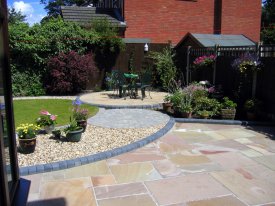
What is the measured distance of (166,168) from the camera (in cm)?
486

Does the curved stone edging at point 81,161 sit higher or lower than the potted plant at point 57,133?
lower

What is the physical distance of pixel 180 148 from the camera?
5.82 meters

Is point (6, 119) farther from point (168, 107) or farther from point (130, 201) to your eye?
point (168, 107)

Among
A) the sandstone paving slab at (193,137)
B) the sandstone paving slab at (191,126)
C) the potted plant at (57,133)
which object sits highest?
the potted plant at (57,133)

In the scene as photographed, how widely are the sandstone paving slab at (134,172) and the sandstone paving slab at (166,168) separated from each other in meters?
0.09

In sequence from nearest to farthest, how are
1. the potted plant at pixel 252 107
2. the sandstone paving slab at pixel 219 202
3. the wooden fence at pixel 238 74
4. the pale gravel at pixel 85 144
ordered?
the sandstone paving slab at pixel 219 202 < the pale gravel at pixel 85 144 < the wooden fence at pixel 238 74 < the potted plant at pixel 252 107

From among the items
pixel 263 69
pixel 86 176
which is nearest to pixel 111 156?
pixel 86 176

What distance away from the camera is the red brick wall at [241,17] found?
58.0 ft

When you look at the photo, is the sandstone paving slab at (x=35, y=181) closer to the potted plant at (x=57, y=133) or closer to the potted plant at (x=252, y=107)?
the potted plant at (x=57, y=133)

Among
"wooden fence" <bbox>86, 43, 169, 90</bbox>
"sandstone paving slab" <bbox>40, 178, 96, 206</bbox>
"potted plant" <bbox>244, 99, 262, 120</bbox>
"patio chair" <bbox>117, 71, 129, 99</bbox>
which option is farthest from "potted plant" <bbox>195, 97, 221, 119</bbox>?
"wooden fence" <bbox>86, 43, 169, 90</bbox>

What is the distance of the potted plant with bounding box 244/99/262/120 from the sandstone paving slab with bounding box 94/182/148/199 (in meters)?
4.74

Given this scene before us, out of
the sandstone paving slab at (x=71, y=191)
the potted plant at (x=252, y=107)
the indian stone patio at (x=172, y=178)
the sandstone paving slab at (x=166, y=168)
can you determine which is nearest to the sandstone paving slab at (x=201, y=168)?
the indian stone patio at (x=172, y=178)

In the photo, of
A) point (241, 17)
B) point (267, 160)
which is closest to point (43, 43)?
point (267, 160)

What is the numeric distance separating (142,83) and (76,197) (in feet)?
23.1
